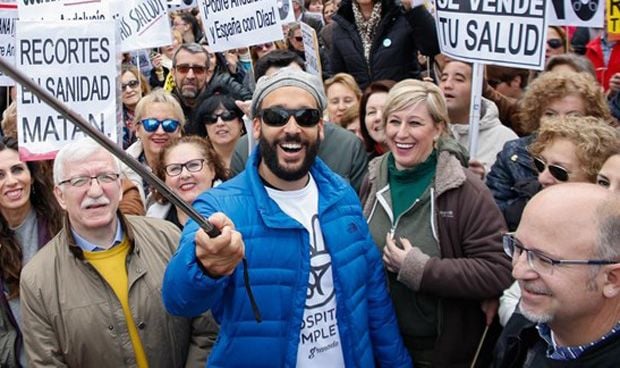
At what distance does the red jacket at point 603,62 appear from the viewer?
7862 millimetres

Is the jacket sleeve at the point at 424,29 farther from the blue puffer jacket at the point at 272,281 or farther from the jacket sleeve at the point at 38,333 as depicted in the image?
the jacket sleeve at the point at 38,333

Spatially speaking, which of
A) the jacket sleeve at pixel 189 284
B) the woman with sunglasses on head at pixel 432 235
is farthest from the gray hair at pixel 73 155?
the woman with sunglasses on head at pixel 432 235

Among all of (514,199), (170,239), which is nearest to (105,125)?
(170,239)

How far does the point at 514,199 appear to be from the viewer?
4352 millimetres

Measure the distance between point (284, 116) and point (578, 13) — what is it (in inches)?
158

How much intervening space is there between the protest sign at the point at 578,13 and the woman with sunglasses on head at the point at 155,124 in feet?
9.40

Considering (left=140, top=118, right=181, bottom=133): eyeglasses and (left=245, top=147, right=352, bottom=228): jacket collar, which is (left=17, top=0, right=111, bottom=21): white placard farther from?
(left=245, top=147, right=352, bottom=228): jacket collar

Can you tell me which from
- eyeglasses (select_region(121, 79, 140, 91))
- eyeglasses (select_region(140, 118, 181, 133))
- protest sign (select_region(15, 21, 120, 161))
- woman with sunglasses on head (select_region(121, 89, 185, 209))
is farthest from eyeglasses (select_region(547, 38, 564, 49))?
protest sign (select_region(15, 21, 120, 161))

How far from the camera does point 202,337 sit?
3785 millimetres

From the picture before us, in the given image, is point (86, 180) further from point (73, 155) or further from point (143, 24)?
point (143, 24)

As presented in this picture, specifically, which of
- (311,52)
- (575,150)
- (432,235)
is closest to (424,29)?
(311,52)

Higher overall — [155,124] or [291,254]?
[155,124]

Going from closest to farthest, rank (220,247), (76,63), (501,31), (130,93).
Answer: (220,247) < (76,63) < (501,31) < (130,93)

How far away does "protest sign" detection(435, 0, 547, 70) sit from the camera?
4930 millimetres
